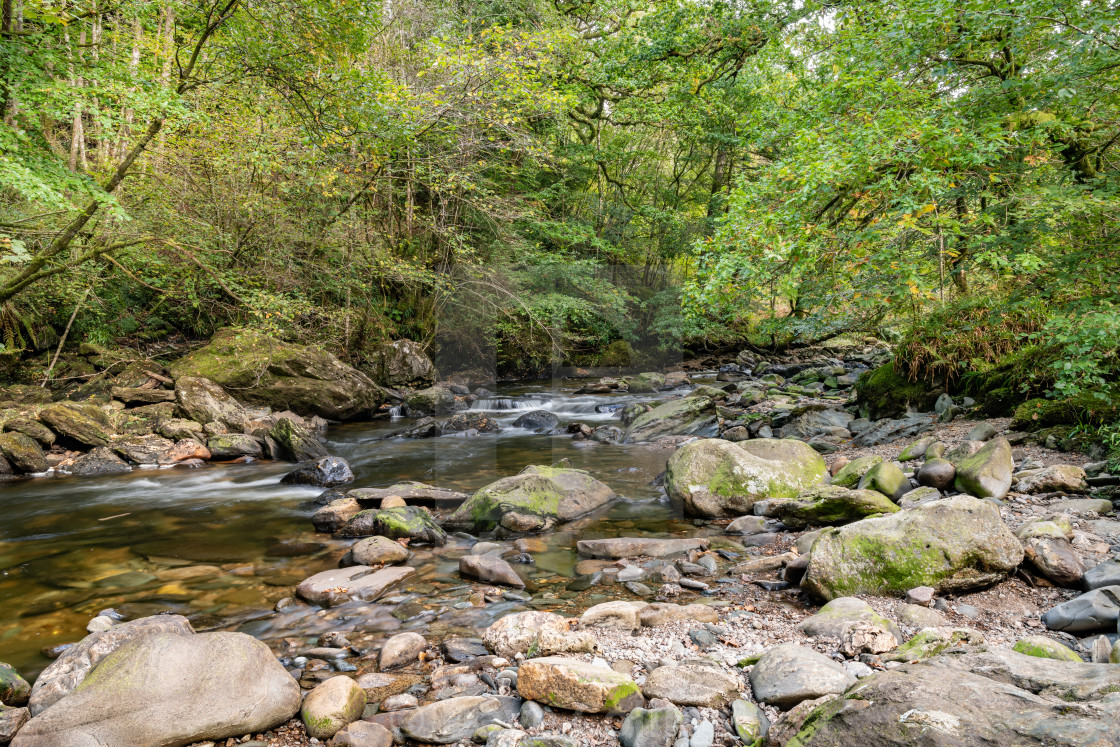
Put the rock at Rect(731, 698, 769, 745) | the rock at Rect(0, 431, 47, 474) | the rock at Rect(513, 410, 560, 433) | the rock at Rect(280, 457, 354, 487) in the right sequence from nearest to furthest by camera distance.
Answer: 1. the rock at Rect(731, 698, 769, 745)
2. the rock at Rect(280, 457, 354, 487)
3. the rock at Rect(0, 431, 47, 474)
4. the rock at Rect(513, 410, 560, 433)

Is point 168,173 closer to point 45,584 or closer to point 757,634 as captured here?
point 45,584

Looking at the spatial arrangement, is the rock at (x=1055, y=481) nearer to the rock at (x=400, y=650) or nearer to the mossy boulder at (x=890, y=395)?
the mossy boulder at (x=890, y=395)

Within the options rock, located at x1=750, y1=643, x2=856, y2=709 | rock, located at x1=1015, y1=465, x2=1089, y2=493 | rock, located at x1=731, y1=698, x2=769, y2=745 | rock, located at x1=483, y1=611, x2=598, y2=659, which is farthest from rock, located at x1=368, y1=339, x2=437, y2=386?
rock, located at x1=731, y1=698, x2=769, y2=745

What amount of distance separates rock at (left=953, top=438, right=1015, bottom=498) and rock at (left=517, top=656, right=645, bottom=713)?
397 cm

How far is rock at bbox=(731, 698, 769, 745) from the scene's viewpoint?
241 cm

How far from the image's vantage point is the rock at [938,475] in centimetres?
523

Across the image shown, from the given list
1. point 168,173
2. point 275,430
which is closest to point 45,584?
point 275,430

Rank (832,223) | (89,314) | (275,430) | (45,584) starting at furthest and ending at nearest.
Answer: (89,314) < (275,430) < (832,223) < (45,584)

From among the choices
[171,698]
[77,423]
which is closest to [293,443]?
[77,423]

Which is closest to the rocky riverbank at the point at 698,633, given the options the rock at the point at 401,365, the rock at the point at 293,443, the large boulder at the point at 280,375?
the rock at the point at 293,443

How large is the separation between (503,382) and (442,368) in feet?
8.23

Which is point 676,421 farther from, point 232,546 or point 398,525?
point 232,546

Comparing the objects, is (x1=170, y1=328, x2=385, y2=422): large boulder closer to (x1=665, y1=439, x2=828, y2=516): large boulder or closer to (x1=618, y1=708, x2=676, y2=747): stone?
(x1=665, y1=439, x2=828, y2=516): large boulder

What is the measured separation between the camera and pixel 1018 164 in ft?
20.4
